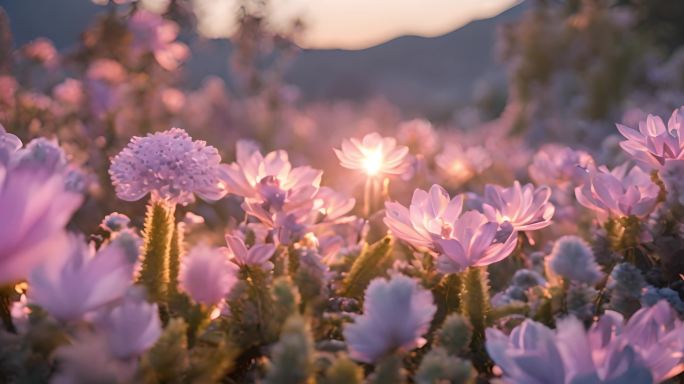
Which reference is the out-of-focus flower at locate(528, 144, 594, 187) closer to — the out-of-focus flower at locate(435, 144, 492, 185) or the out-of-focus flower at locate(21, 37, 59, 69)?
the out-of-focus flower at locate(435, 144, 492, 185)

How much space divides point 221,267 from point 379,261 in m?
0.37

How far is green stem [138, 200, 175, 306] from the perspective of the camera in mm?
1022

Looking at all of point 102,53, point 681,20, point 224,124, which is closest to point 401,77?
point 681,20

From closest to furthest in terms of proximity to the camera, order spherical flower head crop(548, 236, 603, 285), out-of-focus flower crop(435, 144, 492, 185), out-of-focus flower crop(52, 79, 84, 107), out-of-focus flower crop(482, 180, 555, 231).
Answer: spherical flower head crop(548, 236, 603, 285)
out-of-focus flower crop(482, 180, 555, 231)
out-of-focus flower crop(435, 144, 492, 185)
out-of-focus flower crop(52, 79, 84, 107)

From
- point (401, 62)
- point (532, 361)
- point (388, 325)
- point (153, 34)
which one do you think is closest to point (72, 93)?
point (153, 34)

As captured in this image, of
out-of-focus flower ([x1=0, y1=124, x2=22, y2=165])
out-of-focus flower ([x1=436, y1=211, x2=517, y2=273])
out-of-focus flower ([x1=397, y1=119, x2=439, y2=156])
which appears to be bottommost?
out-of-focus flower ([x1=397, y1=119, x2=439, y2=156])

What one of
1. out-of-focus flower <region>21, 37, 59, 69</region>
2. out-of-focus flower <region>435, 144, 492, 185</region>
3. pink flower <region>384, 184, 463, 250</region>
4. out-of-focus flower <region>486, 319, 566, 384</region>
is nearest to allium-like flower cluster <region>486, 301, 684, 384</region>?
out-of-focus flower <region>486, 319, 566, 384</region>

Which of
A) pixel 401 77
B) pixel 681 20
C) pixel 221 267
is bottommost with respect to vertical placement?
pixel 401 77

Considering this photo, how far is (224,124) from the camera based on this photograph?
718 cm

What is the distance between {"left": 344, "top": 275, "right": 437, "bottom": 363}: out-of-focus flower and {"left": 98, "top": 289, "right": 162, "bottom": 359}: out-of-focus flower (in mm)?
243

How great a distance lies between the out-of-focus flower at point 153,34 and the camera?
144 inches

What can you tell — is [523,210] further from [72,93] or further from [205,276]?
[72,93]

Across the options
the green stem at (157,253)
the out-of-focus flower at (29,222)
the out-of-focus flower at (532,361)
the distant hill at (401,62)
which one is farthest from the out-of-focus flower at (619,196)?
the distant hill at (401,62)

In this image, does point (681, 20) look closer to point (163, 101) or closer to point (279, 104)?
point (279, 104)
